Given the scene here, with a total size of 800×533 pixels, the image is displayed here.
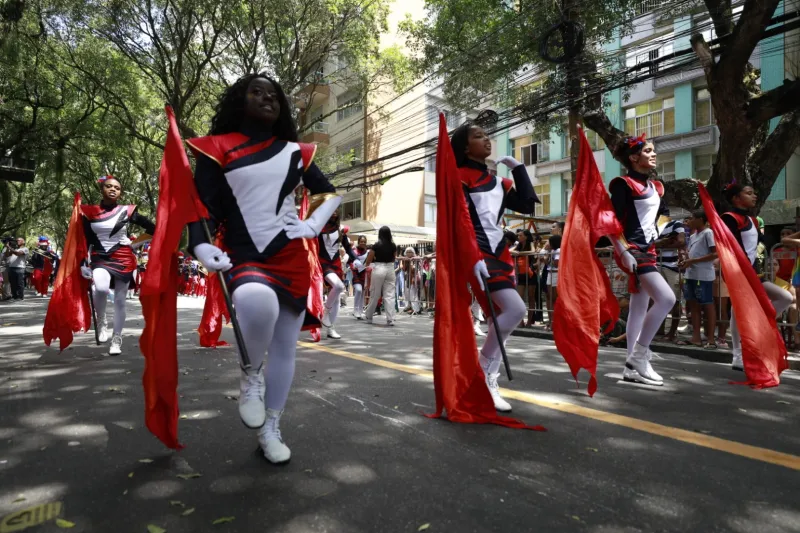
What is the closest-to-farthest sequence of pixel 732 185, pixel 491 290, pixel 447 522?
pixel 447 522
pixel 491 290
pixel 732 185

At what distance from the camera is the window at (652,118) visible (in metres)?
24.3

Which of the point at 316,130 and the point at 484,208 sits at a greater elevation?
the point at 316,130

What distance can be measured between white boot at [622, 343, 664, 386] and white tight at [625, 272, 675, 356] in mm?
64

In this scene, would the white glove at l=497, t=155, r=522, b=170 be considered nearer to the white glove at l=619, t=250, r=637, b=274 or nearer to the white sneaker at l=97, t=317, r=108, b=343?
the white glove at l=619, t=250, r=637, b=274

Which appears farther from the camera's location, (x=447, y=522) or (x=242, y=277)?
(x=242, y=277)

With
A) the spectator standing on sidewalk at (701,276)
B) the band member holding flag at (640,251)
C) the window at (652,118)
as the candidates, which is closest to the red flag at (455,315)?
the band member holding flag at (640,251)

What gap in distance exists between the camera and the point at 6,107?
17.3 m

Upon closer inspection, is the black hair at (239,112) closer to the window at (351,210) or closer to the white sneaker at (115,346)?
the white sneaker at (115,346)

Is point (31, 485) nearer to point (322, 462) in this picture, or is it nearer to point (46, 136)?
point (322, 462)

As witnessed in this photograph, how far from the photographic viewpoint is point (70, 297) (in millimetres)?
6426

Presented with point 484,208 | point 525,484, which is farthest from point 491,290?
point 525,484

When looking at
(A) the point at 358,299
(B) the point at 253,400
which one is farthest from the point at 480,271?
(A) the point at 358,299

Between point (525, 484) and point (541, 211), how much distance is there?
1158 inches

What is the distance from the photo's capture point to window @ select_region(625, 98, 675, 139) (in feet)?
79.8
